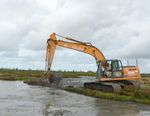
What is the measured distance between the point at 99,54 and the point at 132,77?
5437 mm

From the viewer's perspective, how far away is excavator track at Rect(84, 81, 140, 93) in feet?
137

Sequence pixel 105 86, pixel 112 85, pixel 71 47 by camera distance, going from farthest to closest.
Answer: pixel 71 47 → pixel 105 86 → pixel 112 85

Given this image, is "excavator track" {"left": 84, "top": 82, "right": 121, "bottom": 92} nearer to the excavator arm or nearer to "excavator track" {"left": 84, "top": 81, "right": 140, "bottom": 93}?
"excavator track" {"left": 84, "top": 81, "right": 140, "bottom": 93}

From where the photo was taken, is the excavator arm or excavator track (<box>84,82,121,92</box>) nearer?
excavator track (<box>84,82,121,92</box>)

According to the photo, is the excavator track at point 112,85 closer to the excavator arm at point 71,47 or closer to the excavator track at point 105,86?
the excavator track at point 105,86

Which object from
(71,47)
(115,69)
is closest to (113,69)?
(115,69)

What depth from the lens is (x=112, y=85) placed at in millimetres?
42062

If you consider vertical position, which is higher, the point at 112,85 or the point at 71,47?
the point at 71,47

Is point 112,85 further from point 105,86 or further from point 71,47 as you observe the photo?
point 71,47

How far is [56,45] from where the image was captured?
49844 millimetres

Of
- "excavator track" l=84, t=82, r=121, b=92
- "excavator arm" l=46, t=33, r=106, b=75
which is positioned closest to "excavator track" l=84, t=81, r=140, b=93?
"excavator track" l=84, t=82, r=121, b=92

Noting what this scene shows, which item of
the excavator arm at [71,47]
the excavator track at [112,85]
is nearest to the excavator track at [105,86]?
the excavator track at [112,85]

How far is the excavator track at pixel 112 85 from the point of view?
41656 mm

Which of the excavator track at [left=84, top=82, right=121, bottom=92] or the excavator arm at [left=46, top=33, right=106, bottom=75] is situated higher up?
the excavator arm at [left=46, top=33, right=106, bottom=75]
